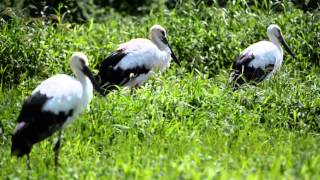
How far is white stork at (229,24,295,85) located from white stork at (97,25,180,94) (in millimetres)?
834

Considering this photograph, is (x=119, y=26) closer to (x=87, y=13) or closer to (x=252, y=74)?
(x=87, y=13)

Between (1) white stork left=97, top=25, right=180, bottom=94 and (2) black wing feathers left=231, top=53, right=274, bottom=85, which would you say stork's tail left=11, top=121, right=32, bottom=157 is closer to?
(1) white stork left=97, top=25, right=180, bottom=94

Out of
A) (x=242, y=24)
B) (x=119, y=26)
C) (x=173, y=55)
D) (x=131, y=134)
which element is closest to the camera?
(x=131, y=134)

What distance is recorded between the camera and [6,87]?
27.2 feet

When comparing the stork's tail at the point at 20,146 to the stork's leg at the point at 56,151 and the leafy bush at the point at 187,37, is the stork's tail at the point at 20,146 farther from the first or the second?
the leafy bush at the point at 187,37

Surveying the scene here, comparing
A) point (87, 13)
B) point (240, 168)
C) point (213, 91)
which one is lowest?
point (87, 13)

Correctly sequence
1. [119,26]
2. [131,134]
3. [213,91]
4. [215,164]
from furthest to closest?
[119,26] → [213,91] → [131,134] → [215,164]

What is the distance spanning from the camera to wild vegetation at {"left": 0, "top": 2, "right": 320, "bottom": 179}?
221 inches

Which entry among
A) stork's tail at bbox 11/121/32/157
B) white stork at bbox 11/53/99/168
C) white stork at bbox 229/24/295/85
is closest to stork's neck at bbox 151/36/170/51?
white stork at bbox 229/24/295/85

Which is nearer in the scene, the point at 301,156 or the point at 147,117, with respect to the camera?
the point at 301,156

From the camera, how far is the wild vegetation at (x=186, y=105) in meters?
5.62

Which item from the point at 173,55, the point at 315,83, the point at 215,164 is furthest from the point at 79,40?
the point at 215,164

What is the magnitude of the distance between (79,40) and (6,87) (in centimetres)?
154

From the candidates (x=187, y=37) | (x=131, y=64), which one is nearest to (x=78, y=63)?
(x=131, y=64)
